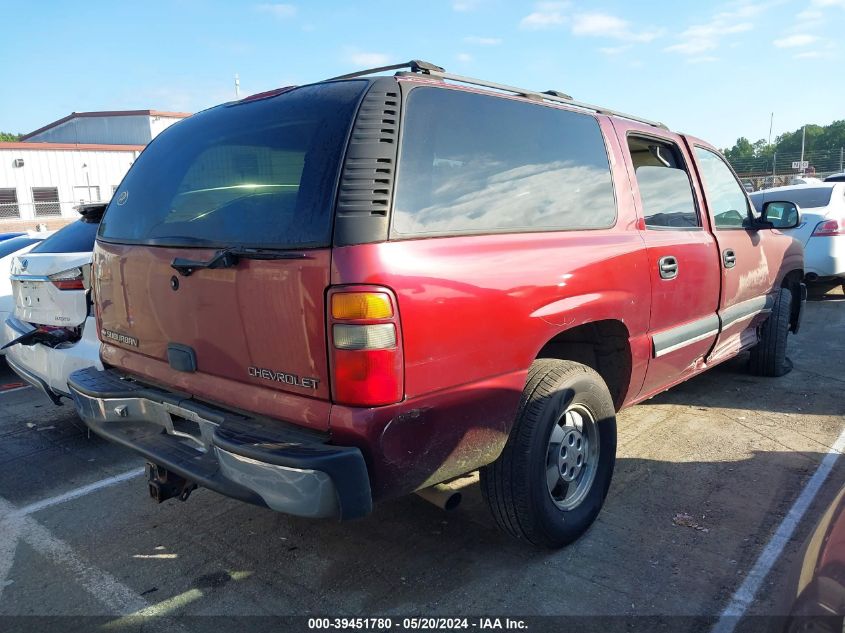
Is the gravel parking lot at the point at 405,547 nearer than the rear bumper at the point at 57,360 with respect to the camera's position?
Yes

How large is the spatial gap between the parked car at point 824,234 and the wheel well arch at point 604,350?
6.41m

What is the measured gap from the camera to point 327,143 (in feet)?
8.04

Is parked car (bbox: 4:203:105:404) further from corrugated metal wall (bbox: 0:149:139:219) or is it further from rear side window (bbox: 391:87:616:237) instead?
corrugated metal wall (bbox: 0:149:139:219)

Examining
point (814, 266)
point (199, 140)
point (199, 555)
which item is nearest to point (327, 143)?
point (199, 140)

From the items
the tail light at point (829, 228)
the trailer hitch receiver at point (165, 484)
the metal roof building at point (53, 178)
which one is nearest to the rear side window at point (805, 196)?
the tail light at point (829, 228)

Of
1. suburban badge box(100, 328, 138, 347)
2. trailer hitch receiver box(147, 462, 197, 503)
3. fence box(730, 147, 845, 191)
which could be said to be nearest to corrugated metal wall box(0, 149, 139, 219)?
fence box(730, 147, 845, 191)

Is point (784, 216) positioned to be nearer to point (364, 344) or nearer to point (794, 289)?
point (794, 289)

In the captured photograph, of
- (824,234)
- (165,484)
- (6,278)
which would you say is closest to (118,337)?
(165,484)

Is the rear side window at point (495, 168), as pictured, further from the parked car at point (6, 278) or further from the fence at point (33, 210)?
the fence at point (33, 210)

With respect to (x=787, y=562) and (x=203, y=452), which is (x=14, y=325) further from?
(x=787, y=562)

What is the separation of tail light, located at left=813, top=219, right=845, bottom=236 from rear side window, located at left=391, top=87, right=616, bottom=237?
7068 mm

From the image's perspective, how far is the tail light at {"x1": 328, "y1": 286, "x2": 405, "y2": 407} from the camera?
2240 millimetres

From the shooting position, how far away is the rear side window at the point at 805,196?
9414mm

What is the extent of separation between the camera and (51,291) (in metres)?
4.52
